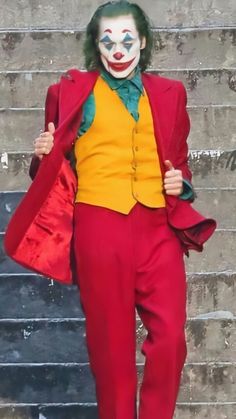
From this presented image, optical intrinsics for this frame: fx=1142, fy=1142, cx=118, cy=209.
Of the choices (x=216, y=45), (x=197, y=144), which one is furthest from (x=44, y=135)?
(x=216, y=45)

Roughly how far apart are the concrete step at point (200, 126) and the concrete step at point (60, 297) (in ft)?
2.48

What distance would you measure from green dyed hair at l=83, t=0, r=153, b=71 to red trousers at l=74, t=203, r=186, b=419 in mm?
524

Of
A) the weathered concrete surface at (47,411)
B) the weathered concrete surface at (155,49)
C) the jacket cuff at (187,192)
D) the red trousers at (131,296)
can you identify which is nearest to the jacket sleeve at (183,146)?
Answer: the jacket cuff at (187,192)

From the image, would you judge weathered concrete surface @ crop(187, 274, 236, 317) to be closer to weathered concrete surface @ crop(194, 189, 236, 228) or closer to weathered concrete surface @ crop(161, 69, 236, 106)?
weathered concrete surface @ crop(194, 189, 236, 228)

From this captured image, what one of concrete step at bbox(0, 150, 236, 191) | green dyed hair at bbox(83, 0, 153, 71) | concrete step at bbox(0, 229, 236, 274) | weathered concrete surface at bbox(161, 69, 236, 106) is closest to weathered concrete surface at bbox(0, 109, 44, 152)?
Result: concrete step at bbox(0, 150, 236, 191)

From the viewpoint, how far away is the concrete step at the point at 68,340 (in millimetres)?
5051

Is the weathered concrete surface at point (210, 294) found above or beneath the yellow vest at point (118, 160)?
beneath

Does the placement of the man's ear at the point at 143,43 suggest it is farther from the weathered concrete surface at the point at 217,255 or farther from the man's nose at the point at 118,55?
the weathered concrete surface at the point at 217,255

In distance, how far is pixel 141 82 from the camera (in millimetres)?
3912

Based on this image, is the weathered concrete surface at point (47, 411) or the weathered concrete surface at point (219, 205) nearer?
the weathered concrete surface at point (47, 411)

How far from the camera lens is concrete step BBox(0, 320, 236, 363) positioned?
5051 millimetres

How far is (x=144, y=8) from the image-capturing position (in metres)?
6.24

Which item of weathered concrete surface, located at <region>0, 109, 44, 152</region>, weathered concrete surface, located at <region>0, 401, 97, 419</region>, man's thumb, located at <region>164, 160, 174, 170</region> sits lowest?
weathered concrete surface, located at <region>0, 401, 97, 419</region>

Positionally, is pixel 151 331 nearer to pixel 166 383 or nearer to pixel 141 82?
pixel 166 383
